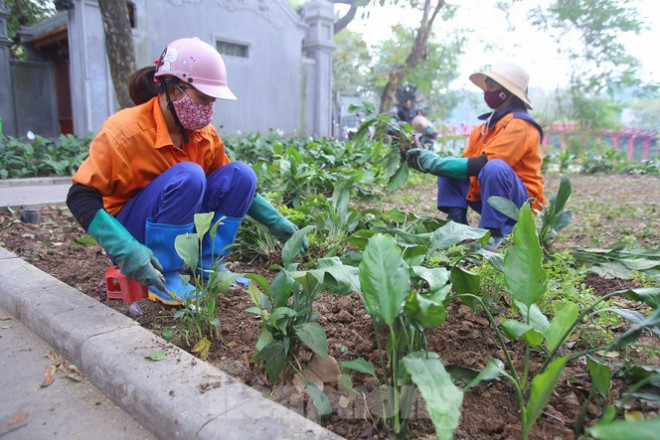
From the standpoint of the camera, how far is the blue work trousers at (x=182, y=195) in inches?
80.6

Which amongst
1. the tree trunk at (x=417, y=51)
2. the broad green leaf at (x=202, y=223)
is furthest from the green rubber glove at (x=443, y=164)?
the tree trunk at (x=417, y=51)

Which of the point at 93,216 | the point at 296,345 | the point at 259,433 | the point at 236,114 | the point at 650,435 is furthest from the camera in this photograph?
the point at 236,114

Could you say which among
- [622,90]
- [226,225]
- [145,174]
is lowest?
[226,225]

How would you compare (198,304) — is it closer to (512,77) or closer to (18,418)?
(18,418)

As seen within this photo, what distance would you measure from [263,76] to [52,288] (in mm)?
10207

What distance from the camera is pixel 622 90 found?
10125 millimetres

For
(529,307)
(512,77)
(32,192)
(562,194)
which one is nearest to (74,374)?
(529,307)

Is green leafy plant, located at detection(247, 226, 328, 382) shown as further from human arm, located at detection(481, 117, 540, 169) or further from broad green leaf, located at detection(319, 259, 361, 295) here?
human arm, located at detection(481, 117, 540, 169)

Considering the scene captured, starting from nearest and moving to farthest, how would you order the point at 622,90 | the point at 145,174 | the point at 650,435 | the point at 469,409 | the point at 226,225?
the point at 650,435, the point at 469,409, the point at 145,174, the point at 226,225, the point at 622,90

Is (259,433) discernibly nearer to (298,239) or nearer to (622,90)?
(298,239)

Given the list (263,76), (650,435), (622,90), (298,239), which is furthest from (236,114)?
(650,435)

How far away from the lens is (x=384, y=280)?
1212mm

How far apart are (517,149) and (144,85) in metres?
2.05

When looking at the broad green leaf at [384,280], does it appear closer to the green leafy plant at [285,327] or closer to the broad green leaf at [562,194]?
the green leafy plant at [285,327]
